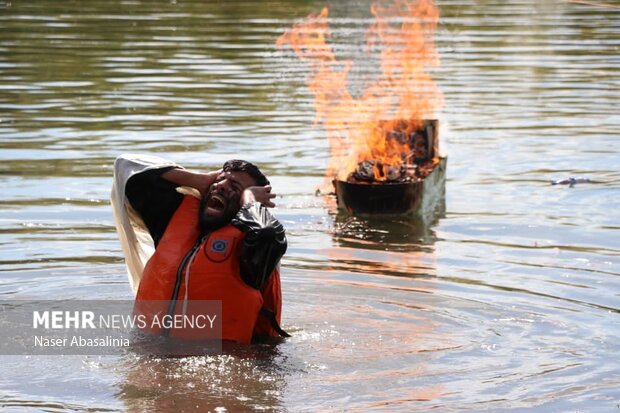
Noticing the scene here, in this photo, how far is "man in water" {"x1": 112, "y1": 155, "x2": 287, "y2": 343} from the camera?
32.0 ft

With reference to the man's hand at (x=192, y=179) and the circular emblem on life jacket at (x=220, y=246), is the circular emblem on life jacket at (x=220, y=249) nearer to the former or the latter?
the circular emblem on life jacket at (x=220, y=246)

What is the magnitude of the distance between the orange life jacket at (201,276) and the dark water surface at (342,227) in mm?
377

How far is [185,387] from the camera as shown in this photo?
384 inches

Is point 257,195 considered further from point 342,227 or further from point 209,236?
point 342,227

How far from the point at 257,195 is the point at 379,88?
1696 cm

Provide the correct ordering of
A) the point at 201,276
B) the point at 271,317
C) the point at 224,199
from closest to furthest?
the point at 201,276 → the point at 224,199 → the point at 271,317

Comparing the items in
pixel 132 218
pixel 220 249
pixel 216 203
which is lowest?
pixel 220 249

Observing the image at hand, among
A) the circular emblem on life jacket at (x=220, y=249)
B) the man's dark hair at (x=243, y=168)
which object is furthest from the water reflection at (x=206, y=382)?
the man's dark hair at (x=243, y=168)

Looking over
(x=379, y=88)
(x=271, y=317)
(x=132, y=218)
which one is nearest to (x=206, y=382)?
(x=271, y=317)

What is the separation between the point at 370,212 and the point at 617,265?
3.35m

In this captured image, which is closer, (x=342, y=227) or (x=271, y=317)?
(x=271, y=317)

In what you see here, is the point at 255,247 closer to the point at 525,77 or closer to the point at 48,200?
the point at 48,200

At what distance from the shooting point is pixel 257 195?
995 centimetres

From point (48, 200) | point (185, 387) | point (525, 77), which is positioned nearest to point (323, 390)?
point (185, 387)
